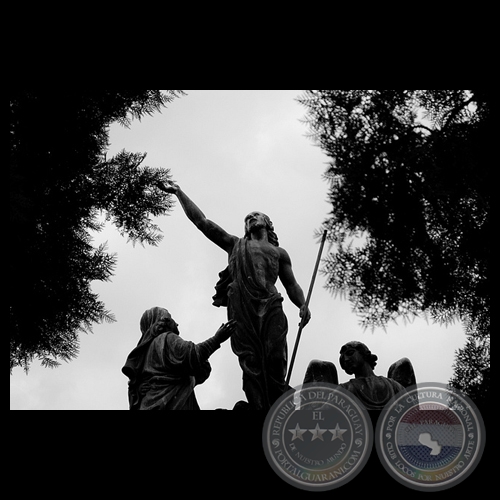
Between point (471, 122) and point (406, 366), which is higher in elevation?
point (471, 122)

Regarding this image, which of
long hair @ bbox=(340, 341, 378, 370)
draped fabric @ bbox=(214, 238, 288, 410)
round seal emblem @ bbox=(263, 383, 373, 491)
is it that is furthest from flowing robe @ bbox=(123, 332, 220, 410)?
long hair @ bbox=(340, 341, 378, 370)

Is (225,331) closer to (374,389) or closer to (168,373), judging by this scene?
(168,373)

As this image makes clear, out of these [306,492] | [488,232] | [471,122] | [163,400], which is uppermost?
[471,122]

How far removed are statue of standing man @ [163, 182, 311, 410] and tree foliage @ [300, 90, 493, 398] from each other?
46 cm

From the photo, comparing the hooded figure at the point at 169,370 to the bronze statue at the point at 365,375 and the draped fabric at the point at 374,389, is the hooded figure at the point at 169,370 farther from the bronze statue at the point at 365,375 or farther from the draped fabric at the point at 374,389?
the draped fabric at the point at 374,389

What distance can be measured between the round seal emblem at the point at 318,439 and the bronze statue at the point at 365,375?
319 millimetres

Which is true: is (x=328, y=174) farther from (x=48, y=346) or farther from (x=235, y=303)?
(x=48, y=346)

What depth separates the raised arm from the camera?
1530 centimetres

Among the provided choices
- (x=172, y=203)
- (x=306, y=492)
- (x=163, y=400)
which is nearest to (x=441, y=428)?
(x=306, y=492)

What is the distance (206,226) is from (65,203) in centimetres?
132

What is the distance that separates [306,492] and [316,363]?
6.02ft

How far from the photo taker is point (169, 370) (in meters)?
14.7

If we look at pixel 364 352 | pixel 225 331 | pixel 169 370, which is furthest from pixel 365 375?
pixel 169 370

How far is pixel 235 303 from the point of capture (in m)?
14.8
